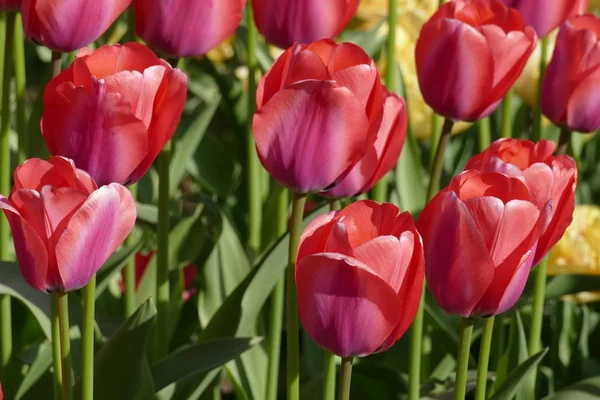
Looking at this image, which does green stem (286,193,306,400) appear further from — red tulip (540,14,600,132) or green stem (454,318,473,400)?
red tulip (540,14,600,132)

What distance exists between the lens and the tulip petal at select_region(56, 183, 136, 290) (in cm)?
63

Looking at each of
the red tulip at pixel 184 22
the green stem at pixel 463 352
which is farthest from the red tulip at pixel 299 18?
the green stem at pixel 463 352

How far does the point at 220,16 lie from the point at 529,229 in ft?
1.23

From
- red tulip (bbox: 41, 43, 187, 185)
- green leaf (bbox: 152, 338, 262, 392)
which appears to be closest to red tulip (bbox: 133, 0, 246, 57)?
red tulip (bbox: 41, 43, 187, 185)

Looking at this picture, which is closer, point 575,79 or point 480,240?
point 480,240

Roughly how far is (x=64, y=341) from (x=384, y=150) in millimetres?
300

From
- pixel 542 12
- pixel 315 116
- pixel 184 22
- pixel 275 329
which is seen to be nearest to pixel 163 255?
pixel 275 329

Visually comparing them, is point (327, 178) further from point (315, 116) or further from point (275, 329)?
point (275, 329)

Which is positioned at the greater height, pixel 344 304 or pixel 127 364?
pixel 344 304

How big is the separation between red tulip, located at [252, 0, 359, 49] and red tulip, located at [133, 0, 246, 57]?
0.09ft

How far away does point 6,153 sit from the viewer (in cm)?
104

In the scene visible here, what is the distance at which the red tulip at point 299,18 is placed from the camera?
3.06 ft

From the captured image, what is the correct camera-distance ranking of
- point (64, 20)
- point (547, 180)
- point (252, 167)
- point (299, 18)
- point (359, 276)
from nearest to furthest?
point (359, 276), point (547, 180), point (64, 20), point (299, 18), point (252, 167)

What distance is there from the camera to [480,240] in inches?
26.0
